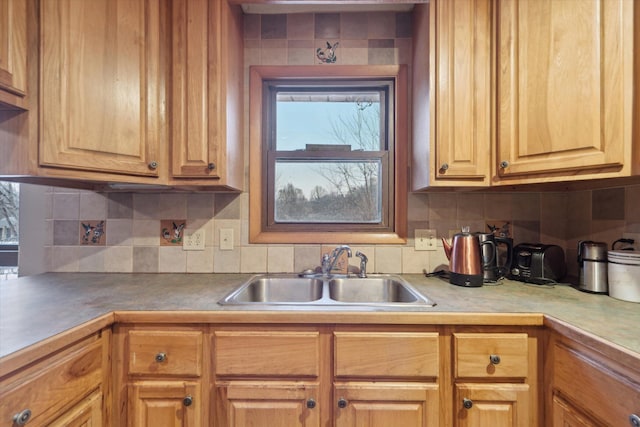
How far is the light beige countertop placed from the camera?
0.79 m

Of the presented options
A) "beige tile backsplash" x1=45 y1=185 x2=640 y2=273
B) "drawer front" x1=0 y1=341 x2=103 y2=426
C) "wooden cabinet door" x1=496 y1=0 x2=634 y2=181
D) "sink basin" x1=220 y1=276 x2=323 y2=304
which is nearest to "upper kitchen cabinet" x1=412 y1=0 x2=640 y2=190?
"wooden cabinet door" x1=496 y1=0 x2=634 y2=181

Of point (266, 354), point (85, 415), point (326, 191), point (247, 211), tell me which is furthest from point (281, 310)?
point (326, 191)

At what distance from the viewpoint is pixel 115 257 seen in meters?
1.53

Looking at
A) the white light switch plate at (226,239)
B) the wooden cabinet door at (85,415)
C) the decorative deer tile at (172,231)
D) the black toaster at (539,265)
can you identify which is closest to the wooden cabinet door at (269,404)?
the wooden cabinet door at (85,415)

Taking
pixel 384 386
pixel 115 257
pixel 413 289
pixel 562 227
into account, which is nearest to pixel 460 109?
pixel 413 289

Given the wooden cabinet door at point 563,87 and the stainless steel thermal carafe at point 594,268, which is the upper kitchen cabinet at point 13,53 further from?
the stainless steel thermal carafe at point 594,268

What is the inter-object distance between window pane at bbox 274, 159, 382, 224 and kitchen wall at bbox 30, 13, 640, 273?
0.20 meters

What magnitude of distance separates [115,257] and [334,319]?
1332 millimetres

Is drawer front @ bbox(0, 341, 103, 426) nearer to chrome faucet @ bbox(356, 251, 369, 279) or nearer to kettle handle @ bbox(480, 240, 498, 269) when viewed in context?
chrome faucet @ bbox(356, 251, 369, 279)

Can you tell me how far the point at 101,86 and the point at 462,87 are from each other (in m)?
1.51

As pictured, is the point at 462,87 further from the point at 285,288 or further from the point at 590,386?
the point at 285,288

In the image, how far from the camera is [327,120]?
1673 mm

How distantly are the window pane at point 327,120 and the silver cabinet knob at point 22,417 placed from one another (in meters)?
1.39

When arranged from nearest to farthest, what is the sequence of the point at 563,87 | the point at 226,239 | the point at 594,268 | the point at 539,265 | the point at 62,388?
the point at 62,388
the point at 563,87
the point at 594,268
the point at 539,265
the point at 226,239
